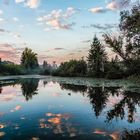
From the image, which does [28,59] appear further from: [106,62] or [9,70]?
[106,62]

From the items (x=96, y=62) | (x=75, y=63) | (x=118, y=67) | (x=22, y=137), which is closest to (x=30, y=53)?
(x=75, y=63)

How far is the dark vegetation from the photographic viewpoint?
543 inches

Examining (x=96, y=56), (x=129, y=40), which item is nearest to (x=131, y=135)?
(x=129, y=40)

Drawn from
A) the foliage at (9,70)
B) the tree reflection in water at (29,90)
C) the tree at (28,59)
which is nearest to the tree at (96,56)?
the foliage at (9,70)

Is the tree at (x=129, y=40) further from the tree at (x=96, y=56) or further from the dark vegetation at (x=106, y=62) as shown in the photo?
the tree at (x=96, y=56)

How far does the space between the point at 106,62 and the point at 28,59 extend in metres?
59.3

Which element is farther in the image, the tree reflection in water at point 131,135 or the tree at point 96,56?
the tree at point 96,56

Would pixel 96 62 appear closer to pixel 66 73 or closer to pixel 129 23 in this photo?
pixel 66 73

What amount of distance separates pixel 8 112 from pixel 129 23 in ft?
29.8

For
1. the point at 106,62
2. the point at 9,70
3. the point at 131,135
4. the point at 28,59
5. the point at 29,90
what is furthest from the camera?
the point at 28,59

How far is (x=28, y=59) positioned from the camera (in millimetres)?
137875

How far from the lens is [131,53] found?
14.1 m

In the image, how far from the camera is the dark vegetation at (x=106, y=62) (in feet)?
45.3

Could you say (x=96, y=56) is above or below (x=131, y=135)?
above
